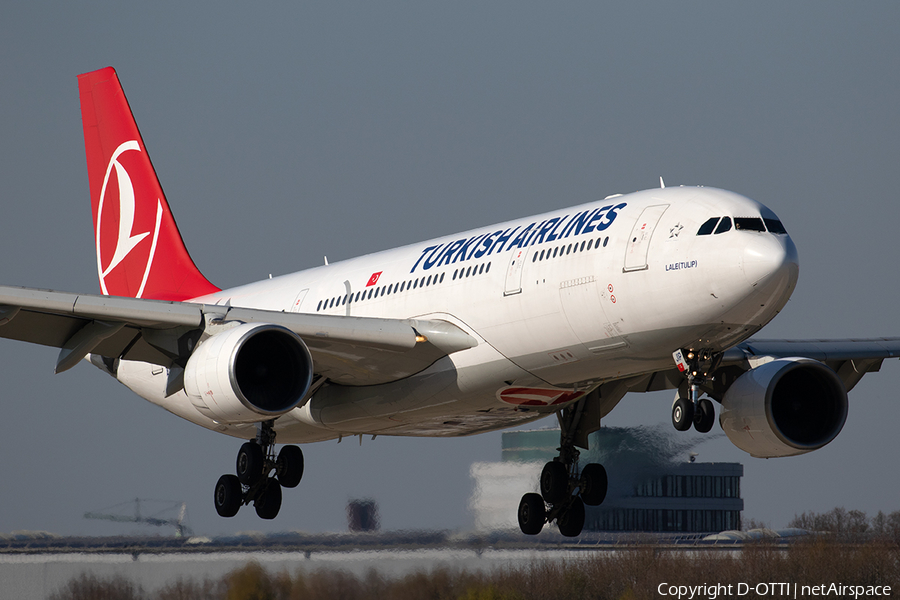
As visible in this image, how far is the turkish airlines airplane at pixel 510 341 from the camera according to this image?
17.8 meters

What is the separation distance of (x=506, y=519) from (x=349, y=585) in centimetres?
477

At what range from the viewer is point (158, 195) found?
31172 millimetres

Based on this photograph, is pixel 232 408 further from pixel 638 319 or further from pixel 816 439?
pixel 816 439

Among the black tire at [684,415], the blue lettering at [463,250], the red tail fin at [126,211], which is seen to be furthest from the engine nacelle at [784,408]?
the red tail fin at [126,211]

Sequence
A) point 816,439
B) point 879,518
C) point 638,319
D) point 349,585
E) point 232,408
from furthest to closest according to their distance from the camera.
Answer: point 879,518 < point 349,585 < point 816,439 < point 232,408 < point 638,319

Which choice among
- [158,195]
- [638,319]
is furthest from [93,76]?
[638,319]

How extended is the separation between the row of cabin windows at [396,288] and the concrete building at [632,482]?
9659mm

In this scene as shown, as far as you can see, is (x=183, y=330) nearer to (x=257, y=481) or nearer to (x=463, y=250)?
(x=257, y=481)

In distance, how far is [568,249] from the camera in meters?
19.1

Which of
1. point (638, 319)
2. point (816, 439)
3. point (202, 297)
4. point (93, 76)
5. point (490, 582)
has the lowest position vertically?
point (490, 582)

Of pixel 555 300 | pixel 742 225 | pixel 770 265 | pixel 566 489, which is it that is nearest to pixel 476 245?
pixel 555 300

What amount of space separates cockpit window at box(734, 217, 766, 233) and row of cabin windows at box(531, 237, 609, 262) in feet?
6.97

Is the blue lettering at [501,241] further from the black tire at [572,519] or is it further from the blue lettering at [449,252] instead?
the black tire at [572,519]

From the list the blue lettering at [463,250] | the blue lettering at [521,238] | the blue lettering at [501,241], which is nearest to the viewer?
the blue lettering at [521,238]
